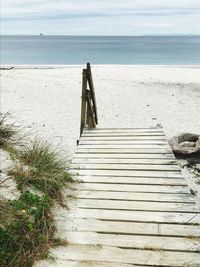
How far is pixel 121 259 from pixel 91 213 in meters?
0.84

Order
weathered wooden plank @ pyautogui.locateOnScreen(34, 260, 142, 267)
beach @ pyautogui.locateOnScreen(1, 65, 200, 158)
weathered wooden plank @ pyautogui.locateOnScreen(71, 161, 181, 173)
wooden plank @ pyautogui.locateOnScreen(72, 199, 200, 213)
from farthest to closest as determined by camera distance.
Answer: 1. beach @ pyautogui.locateOnScreen(1, 65, 200, 158)
2. weathered wooden plank @ pyautogui.locateOnScreen(71, 161, 181, 173)
3. wooden plank @ pyautogui.locateOnScreen(72, 199, 200, 213)
4. weathered wooden plank @ pyautogui.locateOnScreen(34, 260, 142, 267)

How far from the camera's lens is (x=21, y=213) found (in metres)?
3.55

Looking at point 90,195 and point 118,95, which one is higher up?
point 118,95

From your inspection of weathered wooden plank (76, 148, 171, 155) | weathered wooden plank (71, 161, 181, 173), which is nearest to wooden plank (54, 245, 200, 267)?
weathered wooden plank (71, 161, 181, 173)

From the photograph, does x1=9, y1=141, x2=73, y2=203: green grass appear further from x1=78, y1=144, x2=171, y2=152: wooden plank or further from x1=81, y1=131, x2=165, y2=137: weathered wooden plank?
x1=81, y1=131, x2=165, y2=137: weathered wooden plank

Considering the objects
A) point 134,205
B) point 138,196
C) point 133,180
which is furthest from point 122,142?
point 134,205

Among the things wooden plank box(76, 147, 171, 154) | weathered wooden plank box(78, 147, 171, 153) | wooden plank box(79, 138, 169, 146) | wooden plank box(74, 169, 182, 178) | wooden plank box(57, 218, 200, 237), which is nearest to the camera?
wooden plank box(57, 218, 200, 237)

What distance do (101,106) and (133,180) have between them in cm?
834

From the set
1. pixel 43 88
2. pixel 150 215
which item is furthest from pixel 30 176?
pixel 43 88

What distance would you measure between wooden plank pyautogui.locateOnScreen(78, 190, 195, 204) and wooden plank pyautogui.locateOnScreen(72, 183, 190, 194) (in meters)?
0.09

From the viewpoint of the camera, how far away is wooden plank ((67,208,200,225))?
12.2 ft

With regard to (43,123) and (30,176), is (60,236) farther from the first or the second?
(43,123)

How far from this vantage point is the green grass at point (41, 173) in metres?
4.26

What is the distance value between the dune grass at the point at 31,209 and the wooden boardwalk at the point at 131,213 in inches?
8.6
